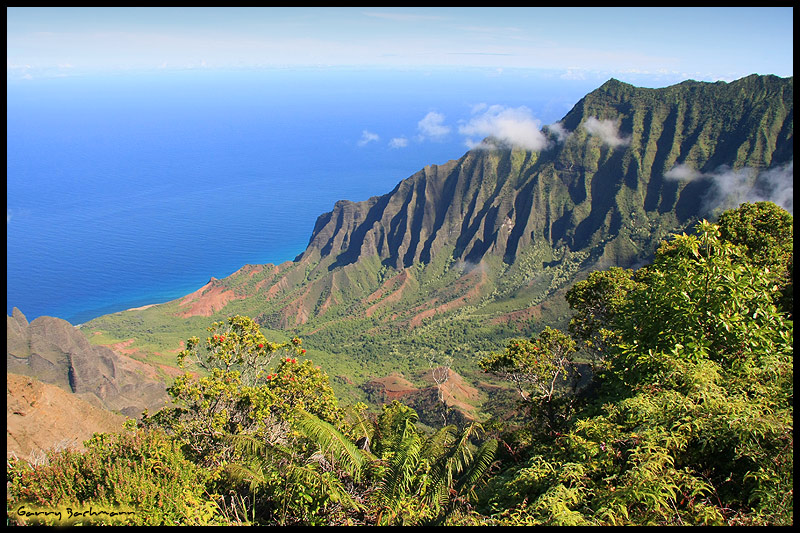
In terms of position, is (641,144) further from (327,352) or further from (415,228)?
(327,352)

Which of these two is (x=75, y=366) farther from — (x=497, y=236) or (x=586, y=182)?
(x=586, y=182)

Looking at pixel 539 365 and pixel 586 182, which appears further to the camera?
pixel 586 182

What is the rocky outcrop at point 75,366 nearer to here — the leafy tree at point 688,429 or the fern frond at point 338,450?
the fern frond at point 338,450

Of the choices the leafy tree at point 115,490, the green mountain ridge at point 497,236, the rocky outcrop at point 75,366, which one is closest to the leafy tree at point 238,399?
the leafy tree at point 115,490

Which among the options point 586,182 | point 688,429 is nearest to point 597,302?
point 688,429

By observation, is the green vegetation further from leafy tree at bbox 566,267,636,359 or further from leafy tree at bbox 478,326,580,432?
leafy tree at bbox 566,267,636,359

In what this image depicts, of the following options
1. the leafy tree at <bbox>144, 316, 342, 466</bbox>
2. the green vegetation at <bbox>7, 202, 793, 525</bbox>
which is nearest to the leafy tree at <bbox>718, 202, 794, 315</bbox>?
the green vegetation at <bbox>7, 202, 793, 525</bbox>
